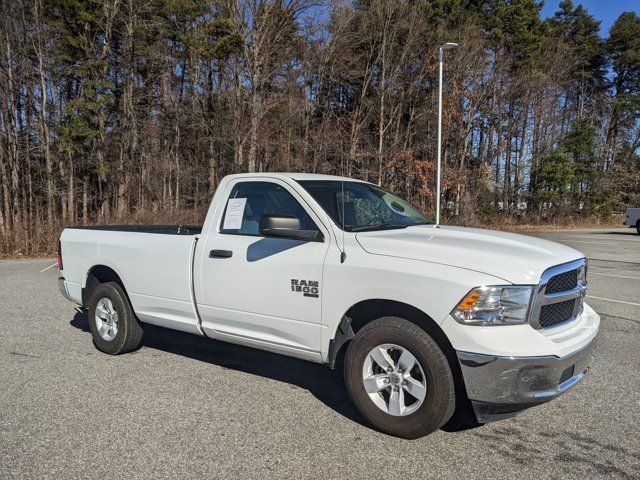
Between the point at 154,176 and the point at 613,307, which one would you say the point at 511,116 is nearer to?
the point at 154,176

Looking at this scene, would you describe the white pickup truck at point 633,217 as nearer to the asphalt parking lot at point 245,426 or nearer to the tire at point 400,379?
the asphalt parking lot at point 245,426

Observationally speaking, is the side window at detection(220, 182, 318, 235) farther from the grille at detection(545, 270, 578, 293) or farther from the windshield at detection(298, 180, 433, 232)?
the grille at detection(545, 270, 578, 293)

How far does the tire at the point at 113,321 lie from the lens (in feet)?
17.2

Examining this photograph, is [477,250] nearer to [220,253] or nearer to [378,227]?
[378,227]

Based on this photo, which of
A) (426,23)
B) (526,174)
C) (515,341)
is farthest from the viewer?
(526,174)

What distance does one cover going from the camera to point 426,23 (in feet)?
98.0

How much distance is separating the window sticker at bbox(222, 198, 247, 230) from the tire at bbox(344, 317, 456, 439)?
5.34 ft

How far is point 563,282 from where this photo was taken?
11.3 feet

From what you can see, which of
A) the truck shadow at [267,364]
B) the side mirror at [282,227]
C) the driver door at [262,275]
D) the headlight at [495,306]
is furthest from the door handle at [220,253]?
the headlight at [495,306]

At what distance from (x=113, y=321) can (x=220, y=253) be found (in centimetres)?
192

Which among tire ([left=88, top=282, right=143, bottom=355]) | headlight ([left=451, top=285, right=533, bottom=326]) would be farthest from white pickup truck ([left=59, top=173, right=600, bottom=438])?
tire ([left=88, top=282, right=143, bottom=355])

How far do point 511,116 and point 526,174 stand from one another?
4.87 metres

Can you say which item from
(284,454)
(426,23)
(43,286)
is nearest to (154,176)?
(426,23)

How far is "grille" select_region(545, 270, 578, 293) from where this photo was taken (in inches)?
130
